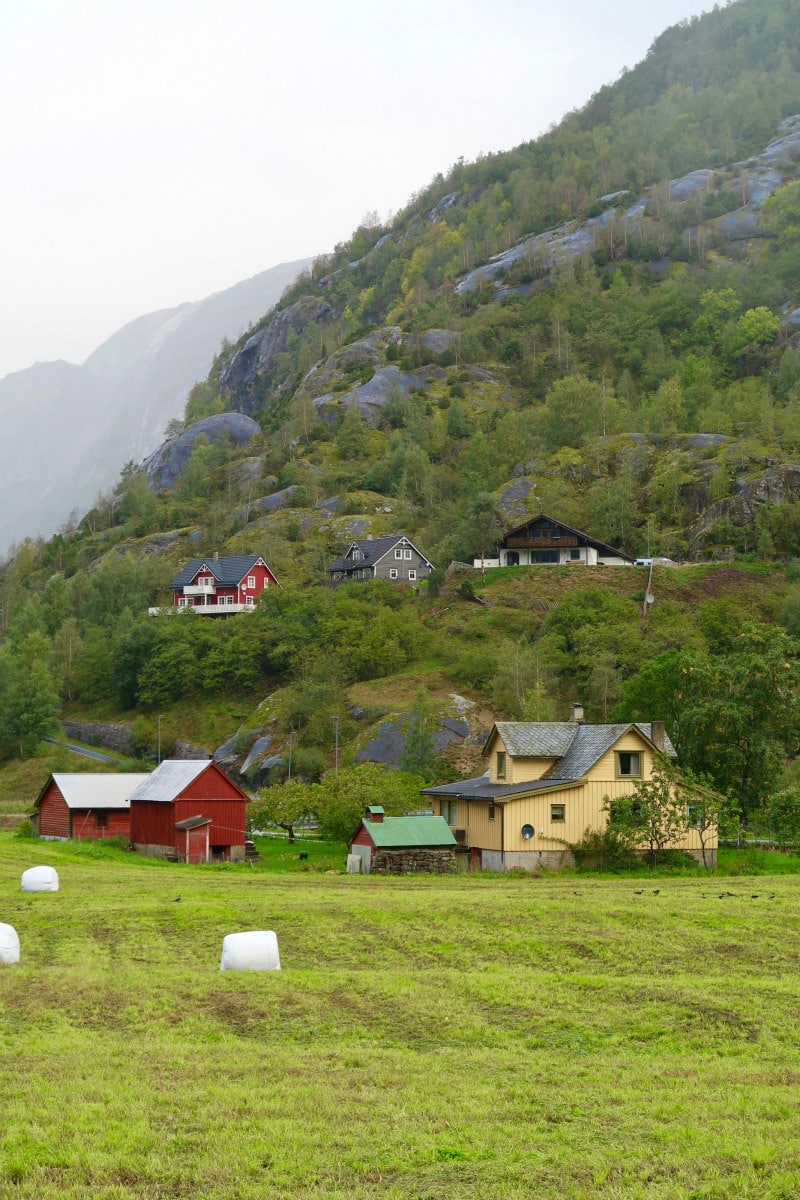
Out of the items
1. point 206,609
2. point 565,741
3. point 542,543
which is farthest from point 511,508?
point 565,741

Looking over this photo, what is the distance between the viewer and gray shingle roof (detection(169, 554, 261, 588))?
119688mm

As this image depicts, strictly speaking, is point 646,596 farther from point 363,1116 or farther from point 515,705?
point 363,1116

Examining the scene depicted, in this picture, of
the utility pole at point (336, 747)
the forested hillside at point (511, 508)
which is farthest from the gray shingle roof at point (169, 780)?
the forested hillside at point (511, 508)

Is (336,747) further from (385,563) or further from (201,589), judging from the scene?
(201,589)

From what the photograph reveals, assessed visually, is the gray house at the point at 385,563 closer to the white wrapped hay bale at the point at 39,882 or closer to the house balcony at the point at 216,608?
the house balcony at the point at 216,608

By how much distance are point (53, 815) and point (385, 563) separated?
54424 millimetres

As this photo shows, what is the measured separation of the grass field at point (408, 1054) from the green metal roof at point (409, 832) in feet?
58.5

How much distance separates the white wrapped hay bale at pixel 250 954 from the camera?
21594 millimetres

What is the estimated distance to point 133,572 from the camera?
420 feet

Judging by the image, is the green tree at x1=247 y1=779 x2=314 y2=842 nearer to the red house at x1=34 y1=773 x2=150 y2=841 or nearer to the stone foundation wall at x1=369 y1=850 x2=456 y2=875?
the red house at x1=34 y1=773 x2=150 y2=841

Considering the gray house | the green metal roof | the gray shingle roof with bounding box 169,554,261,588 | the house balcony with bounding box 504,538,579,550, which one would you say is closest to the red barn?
the green metal roof

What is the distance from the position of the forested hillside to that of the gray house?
3394 millimetres

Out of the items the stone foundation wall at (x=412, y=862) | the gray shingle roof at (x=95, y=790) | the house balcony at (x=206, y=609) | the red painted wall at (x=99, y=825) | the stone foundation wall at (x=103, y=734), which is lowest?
the stone foundation wall at (x=412, y=862)

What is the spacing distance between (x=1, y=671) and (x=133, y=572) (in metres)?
25.7
